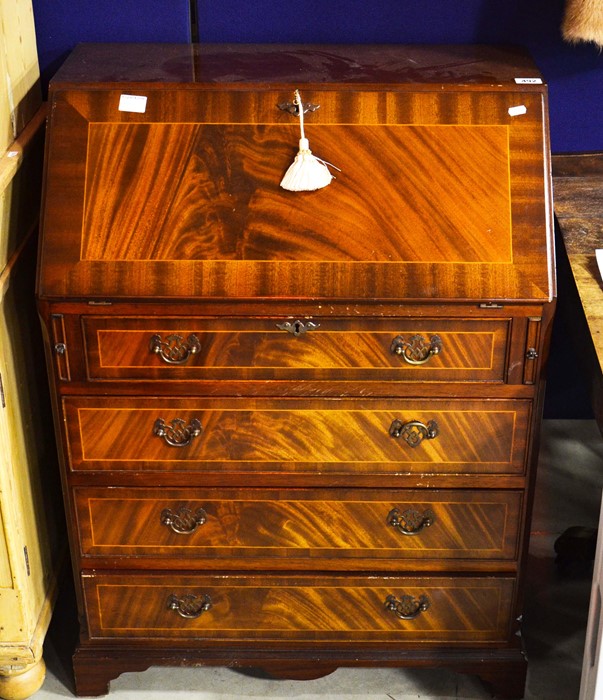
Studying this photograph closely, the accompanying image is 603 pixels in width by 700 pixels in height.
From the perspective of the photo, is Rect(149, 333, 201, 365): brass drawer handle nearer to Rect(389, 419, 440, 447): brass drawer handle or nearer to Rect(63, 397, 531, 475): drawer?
Rect(63, 397, 531, 475): drawer

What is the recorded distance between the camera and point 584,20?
7.23ft

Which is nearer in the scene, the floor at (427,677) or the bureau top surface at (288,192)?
the bureau top surface at (288,192)

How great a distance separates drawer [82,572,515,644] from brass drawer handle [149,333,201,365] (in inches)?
21.6

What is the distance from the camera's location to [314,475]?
7.13 ft

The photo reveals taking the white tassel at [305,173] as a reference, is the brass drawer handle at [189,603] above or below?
below

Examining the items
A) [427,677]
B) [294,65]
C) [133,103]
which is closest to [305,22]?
[294,65]

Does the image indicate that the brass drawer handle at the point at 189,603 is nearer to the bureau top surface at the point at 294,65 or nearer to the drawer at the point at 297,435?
the drawer at the point at 297,435

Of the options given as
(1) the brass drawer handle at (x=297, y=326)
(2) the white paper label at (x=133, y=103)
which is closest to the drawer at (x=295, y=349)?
(1) the brass drawer handle at (x=297, y=326)

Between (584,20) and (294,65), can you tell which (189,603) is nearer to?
(294,65)

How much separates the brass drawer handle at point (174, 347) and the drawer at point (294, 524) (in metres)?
0.32

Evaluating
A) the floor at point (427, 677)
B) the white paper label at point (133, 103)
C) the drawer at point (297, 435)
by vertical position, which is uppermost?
the white paper label at point (133, 103)

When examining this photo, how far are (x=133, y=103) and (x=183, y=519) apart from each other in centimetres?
89

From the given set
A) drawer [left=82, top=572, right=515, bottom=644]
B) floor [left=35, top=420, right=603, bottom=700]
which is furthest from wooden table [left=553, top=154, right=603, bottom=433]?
floor [left=35, top=420, right=603, bottom=700]

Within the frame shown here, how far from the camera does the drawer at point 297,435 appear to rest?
210cm
